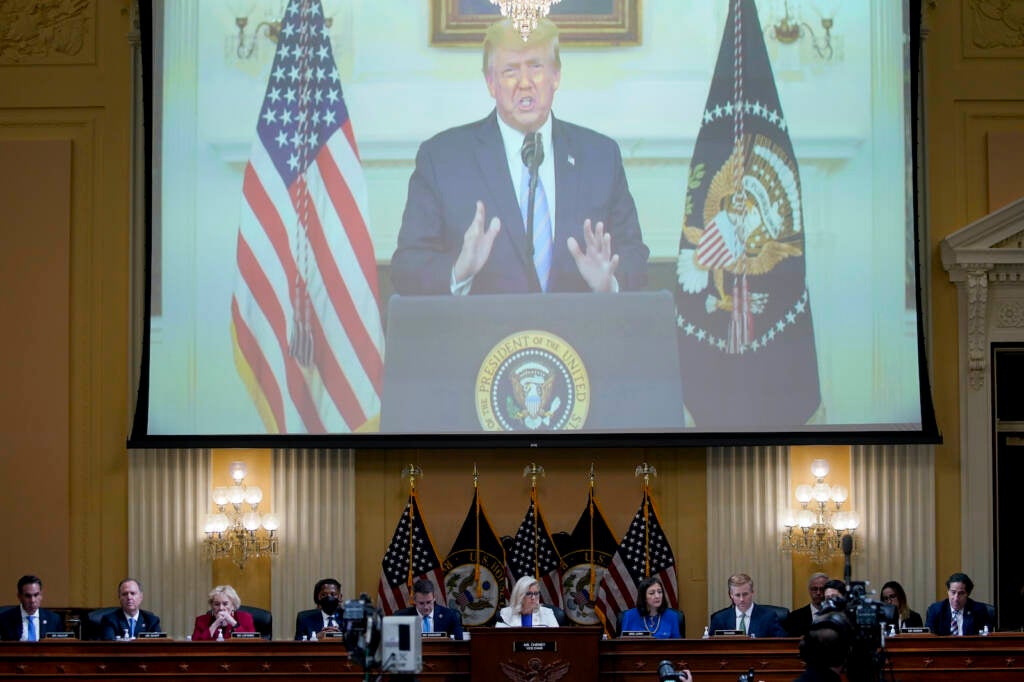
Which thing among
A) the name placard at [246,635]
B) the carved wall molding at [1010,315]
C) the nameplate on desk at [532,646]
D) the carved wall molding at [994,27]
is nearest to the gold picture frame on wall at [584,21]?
the carved wall molding at [994,27]

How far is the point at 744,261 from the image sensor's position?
480 inches

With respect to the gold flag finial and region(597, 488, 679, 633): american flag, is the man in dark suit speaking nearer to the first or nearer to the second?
the gold flag finial

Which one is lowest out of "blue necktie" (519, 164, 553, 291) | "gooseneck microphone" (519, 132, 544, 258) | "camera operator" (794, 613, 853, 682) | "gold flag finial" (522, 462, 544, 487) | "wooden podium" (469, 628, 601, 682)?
"wooden podium" (469, 628, 601, 682)

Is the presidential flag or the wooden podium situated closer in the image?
the wooden podium

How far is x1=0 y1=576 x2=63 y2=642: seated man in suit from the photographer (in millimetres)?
10812

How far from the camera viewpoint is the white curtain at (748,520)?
12164 mm

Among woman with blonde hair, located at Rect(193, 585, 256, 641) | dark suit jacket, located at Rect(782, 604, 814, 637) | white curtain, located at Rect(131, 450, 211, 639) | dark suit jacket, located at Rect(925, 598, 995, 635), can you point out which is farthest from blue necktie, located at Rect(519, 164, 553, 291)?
dark suit jacket, located at Rect(925, 598, 995, 635)

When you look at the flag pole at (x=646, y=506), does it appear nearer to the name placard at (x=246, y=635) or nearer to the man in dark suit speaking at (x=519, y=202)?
the man in dark suit speaking at (x=519, y=202)

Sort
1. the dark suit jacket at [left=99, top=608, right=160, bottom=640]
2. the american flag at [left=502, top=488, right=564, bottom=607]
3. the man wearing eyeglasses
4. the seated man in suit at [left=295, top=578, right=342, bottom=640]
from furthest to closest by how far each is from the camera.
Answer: the american flag at [left=502, top=488, right=564, bottom=607], the seated man in suit at [left=295, top=578, right=342, bottom=640], the dark suit jacket at [left=99, top=608, right=160, bottom=640], the man wearing eyeglasses

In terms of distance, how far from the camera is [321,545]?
1227 centimetres

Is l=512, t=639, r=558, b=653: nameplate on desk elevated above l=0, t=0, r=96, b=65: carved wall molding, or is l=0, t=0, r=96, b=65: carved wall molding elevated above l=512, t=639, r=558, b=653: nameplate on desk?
l=0, t=0, r=96, b=65: carved wall molding

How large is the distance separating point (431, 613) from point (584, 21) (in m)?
4.56

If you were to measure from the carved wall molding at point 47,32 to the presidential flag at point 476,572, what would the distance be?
15.4ft

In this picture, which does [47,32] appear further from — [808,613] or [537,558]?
[808,613]
